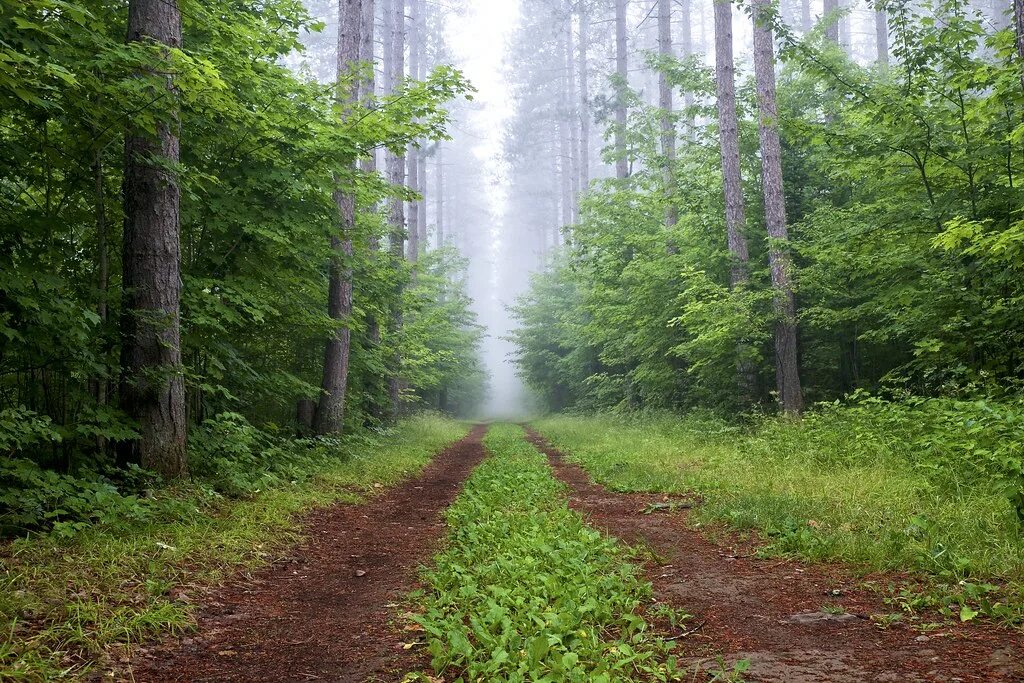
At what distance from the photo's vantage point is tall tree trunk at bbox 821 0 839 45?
15.0 m

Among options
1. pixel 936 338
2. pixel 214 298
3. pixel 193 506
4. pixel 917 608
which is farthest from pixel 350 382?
pixel 917 608

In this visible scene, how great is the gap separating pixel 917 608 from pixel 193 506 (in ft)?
19.1

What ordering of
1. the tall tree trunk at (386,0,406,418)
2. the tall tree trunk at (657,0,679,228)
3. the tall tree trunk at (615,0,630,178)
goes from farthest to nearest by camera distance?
the tall tree trunk at (615,0,630,178)
the tall tree trunk at (657,0,679,228)
the tall tree trunk at (386,0,406,418)

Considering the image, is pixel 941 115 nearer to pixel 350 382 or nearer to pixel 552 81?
pixel 350 382

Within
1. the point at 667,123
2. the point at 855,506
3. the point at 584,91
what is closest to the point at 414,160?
the point at 667,123

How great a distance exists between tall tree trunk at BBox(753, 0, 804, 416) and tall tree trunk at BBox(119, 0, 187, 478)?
32.2 feet

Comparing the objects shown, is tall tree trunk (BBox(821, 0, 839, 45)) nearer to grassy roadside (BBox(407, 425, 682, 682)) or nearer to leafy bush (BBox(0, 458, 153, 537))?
grassy roadside (BBox(407, 425, 682, 682))

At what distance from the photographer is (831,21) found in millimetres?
14852

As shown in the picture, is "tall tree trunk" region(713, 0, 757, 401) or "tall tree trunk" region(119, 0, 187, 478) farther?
"tall tree trunk" region(713, 0, 757, 401)

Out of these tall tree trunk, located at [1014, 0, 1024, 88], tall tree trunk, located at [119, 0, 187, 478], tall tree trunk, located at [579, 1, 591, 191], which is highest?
tall tree trunk, located at [579, 1, 591, 191]

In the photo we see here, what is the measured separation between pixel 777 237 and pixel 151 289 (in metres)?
10.4

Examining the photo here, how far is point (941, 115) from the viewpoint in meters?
9.15

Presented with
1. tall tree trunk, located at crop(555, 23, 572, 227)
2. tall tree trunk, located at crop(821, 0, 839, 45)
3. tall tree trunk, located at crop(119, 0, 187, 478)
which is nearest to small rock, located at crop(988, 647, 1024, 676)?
tall tree trunk, located at crop(119, 0, 187, 478)

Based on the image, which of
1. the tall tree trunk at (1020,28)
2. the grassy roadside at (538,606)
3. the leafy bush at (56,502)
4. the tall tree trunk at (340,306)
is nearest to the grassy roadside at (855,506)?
the grassy roadside at (538,606)
